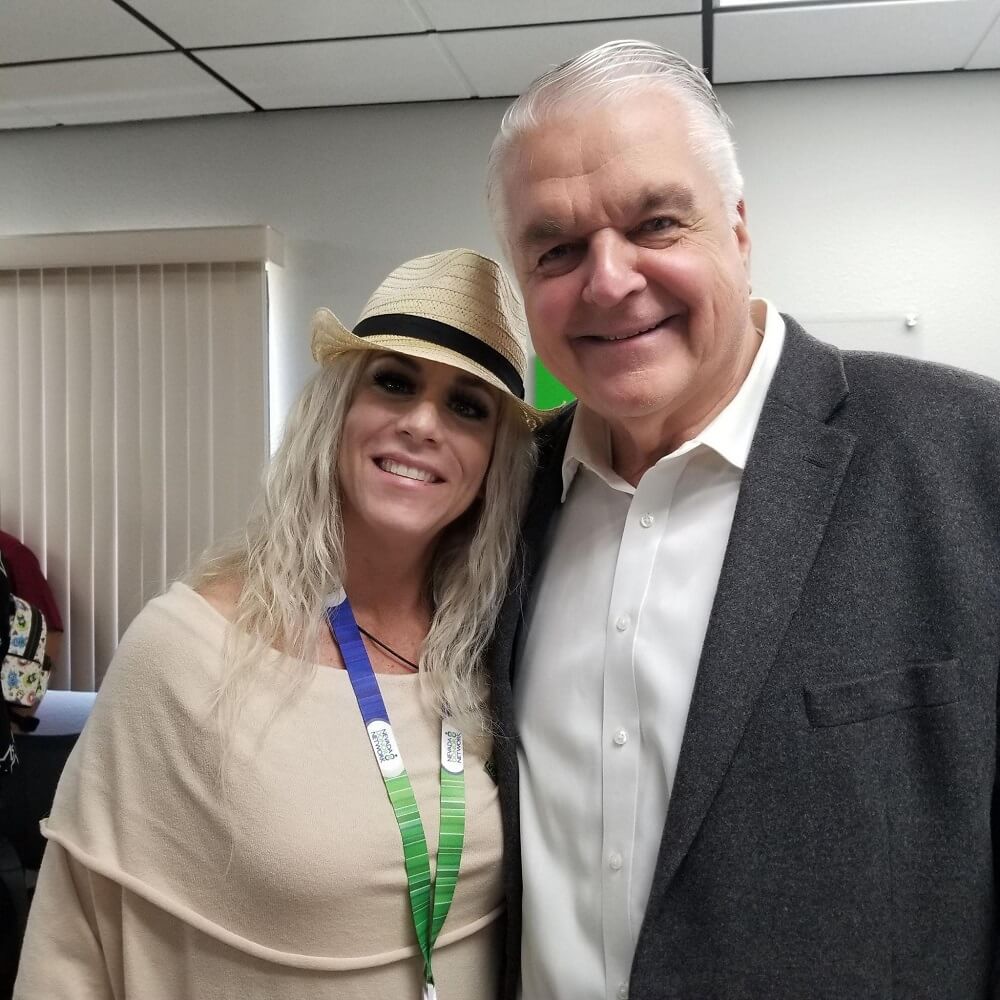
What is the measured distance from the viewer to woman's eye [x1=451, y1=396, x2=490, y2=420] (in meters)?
1.52

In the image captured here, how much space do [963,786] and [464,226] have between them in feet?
10.4

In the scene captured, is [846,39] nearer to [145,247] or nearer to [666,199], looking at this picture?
[666,199]

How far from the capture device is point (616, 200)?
115 cm

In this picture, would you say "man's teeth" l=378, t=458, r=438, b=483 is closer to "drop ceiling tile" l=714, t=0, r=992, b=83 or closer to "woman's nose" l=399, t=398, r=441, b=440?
"woman's nose" l=399, t=398, r=441, b=440

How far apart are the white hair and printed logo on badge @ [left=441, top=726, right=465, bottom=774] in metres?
0.85

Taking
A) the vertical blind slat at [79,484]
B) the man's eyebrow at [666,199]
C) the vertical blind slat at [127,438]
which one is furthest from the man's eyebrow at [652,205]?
the vertical blind slat at [79,484]

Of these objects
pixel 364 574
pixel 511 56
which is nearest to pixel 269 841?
pixel 364 574

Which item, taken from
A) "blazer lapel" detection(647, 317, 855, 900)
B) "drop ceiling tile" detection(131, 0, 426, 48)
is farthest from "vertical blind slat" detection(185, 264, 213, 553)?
"blazer lapel" detection(647, 317, 855, 900)

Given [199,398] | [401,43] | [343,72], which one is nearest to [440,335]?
[401,43]

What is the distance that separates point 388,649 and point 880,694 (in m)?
0.78

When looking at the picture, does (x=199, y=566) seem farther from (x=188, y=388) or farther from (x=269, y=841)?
(x=188, y=388)

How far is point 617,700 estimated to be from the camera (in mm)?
1191

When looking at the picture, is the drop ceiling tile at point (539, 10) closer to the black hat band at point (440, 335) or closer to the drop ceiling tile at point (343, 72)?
the drop ceiling tile at point (343, 72)

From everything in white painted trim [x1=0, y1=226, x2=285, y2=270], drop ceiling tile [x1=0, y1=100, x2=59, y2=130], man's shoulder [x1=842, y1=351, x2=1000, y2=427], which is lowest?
man's shoulder [x1=842, y1=351, x2=1000, y2=427]
